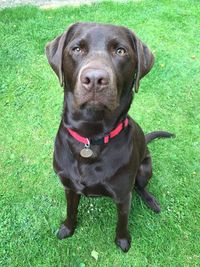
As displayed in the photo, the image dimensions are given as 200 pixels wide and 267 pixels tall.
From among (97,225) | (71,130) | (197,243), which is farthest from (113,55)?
(197,243)

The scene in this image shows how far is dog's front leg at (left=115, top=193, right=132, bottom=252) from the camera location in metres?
2.85

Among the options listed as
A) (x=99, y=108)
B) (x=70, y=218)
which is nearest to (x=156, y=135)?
(x=70, y=218)

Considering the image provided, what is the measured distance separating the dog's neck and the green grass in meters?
1.09

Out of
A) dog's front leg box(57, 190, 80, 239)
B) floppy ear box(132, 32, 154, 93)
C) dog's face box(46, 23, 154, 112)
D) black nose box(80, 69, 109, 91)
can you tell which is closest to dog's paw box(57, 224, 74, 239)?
dog's front leg box(57, 190, 80, 239)

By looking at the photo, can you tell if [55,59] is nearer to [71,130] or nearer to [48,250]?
[71,130]

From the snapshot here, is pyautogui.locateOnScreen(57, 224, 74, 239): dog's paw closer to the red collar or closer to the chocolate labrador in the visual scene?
the chocolate labrador

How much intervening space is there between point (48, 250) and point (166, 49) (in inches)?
124

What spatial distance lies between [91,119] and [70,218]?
1028 mm

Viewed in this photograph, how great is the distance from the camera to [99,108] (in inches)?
88.9

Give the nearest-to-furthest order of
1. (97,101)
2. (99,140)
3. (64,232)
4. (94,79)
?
(94,79) → (97,101) → (99,140) → (64,232)

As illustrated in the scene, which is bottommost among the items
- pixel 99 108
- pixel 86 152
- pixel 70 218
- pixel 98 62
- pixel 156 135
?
pixel 70 218

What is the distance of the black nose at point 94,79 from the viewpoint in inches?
79.1

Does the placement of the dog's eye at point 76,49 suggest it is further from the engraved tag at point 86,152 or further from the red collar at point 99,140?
the engraved tag at point 86,152

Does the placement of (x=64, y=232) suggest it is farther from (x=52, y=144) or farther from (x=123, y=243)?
(x=52, y=144)
